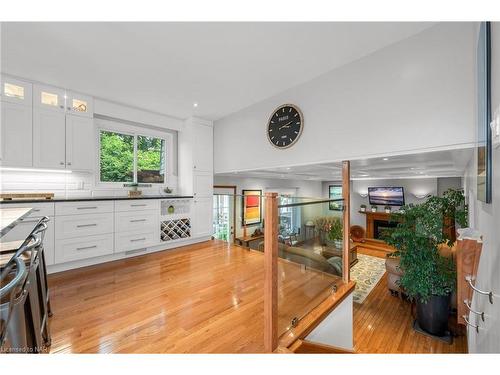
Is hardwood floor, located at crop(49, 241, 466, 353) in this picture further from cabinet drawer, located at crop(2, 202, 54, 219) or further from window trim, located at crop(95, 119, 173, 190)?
window trim, located at crop(95, 119, 173, 190)

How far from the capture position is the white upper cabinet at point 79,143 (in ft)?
9.37

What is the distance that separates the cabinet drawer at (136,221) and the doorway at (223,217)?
1221 millimetres

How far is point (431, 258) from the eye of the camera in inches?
105

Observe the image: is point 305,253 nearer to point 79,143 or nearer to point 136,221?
point 136,221

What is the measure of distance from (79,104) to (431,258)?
208 inches

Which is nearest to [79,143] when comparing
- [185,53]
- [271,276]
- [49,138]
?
[49,138]

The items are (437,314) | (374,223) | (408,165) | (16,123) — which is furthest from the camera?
(374,223)

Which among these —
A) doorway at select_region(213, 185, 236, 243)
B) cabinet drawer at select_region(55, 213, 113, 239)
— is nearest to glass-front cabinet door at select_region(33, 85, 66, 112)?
cabinet drawer at select_region(55, 213, 113, 239)

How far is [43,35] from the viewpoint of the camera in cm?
183

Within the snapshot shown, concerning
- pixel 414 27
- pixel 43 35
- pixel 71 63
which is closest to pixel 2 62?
pixel 71 63

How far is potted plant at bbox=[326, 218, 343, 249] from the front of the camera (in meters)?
2.51

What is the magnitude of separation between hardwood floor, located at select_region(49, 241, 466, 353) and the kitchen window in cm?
149

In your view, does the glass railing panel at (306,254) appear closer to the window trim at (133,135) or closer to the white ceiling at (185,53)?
the white ceiling at (185,53)
